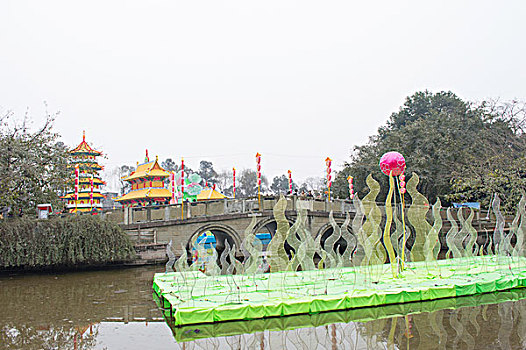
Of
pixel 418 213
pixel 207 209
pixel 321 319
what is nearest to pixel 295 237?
pixel 321 319

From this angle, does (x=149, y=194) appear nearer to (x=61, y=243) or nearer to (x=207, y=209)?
(x=207, y=209)

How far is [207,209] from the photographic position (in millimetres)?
18531

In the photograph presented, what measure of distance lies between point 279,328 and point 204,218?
11638 mm

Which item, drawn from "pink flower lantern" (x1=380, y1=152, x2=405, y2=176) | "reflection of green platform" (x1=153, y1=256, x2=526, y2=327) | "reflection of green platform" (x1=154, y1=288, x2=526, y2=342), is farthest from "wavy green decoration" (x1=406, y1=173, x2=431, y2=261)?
"reflection of green platform" (x1=154, y1=288, x2=526, y2=342)

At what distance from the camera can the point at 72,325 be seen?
25.2 feet

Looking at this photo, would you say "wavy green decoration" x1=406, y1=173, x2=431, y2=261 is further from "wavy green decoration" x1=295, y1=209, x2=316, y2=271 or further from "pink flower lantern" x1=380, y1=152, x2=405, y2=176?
"wavy green decoration" x1=295, y1=209, x2=316, y2=271

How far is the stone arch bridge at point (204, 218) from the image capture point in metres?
17.4

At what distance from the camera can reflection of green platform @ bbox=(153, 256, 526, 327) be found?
24.1 ft

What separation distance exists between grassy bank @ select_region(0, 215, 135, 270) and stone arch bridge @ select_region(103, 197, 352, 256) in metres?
1.15

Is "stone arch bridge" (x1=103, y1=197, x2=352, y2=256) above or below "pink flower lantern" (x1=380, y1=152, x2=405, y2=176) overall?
below

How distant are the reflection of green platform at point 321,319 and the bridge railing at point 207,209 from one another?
853 centimetres

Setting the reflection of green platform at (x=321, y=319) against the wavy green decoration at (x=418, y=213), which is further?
the wavy green decoration at (x=418, y=213)

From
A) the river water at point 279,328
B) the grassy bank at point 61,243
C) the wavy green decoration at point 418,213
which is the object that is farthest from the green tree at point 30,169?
the wavy green decoration at point 418,213

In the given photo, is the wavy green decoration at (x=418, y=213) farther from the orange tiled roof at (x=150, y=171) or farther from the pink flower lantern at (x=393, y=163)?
the orange tiled roof at (x=150, y=171)
